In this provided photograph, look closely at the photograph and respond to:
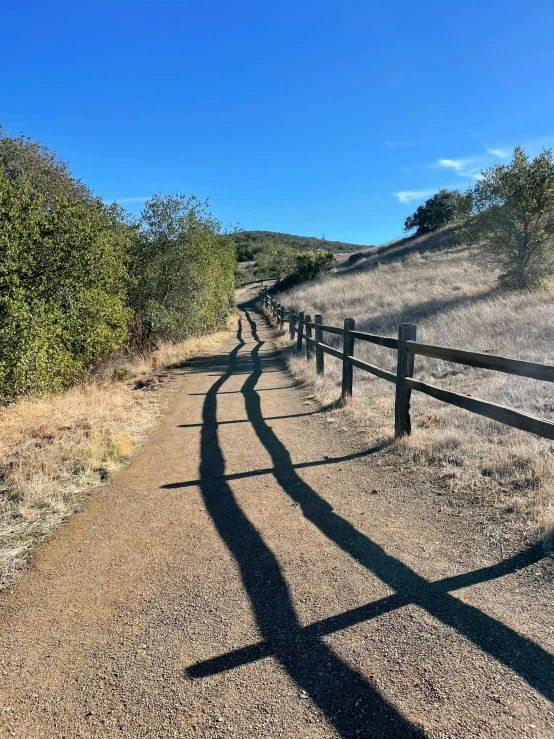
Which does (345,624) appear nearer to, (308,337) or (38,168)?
(308,337)

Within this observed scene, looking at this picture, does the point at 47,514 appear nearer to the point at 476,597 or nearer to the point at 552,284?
the point at 476,597

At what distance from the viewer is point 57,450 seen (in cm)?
571

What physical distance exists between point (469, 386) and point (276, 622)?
6.39 m

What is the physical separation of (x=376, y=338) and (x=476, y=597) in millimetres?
4469

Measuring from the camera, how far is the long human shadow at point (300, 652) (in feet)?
6.64

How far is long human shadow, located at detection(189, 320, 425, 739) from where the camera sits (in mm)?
2023

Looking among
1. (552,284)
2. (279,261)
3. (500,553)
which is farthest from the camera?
(279,261)

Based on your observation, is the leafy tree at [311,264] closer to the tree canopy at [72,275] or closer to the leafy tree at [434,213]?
the leafy tree at [434,213]

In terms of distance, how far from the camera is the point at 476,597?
111 inches

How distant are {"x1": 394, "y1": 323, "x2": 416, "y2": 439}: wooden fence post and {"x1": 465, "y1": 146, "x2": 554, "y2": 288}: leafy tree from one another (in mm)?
14129

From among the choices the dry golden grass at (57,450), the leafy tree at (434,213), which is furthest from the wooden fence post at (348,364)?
the leafy tree at (434,213)

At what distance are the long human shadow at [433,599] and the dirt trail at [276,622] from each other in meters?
0.01

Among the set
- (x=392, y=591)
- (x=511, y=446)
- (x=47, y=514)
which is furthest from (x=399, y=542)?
(x=47, y=514)

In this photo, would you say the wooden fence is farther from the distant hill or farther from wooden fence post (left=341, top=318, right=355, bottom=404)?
the distant hill
